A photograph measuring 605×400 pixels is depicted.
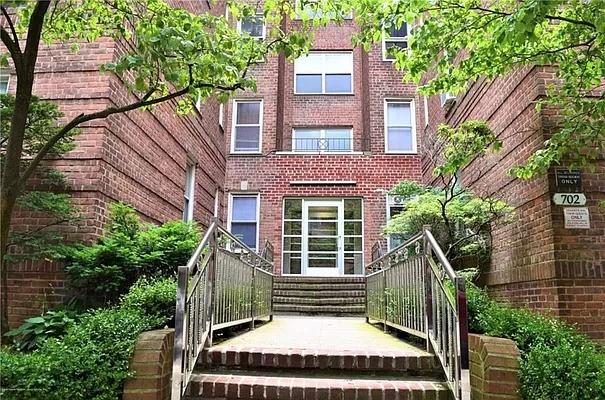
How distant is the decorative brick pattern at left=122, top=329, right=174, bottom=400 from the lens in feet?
11.0

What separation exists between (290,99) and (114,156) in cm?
921

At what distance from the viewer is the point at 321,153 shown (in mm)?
13641

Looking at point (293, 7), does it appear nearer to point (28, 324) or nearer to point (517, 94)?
point (517, 94)

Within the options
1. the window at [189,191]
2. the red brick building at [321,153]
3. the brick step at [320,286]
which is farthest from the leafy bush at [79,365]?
the red brick building at [321,153]

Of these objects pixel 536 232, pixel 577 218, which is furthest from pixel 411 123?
pixel 577 218

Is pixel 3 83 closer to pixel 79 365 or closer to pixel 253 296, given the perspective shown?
pixel 253 296

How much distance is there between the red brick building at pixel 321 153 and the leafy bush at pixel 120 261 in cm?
781

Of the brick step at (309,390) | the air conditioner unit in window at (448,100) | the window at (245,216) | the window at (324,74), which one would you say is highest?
the window at (324,74)

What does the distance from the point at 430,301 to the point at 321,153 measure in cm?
987

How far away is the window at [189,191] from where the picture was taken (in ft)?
31.8

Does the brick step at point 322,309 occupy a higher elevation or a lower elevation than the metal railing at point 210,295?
lower

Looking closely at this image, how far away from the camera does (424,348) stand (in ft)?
14.3

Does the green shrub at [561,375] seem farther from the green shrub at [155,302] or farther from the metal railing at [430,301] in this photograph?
the green shrub at [155,302]

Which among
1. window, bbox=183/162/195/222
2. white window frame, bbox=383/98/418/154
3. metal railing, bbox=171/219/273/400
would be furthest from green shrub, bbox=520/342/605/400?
white window frame, bbox=383/98/418/154
